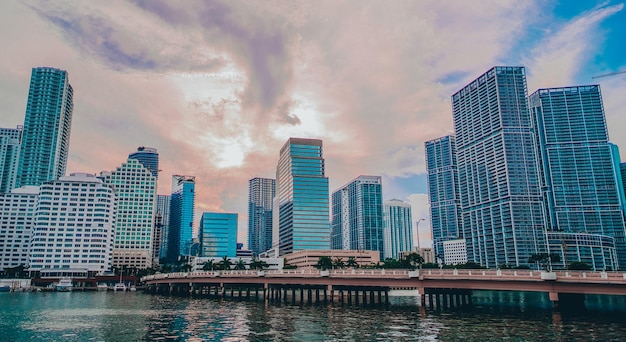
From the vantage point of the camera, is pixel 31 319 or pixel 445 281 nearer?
pixel 31 319

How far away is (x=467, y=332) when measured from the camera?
53688mm

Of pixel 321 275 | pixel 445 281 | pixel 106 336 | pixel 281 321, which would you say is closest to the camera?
pixel 106 336

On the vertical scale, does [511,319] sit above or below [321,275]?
below

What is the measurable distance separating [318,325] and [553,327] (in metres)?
31.0

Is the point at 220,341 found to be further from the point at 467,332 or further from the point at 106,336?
the point at 467,332

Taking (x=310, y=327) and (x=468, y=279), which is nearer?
(x=310, y=327)

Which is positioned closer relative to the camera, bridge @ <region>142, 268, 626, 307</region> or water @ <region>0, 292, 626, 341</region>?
water @ <region>0, 292, 626, 341</region>

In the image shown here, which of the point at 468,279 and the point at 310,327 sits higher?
the point at 468,279

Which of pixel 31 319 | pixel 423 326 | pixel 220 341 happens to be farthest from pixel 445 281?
pixel 31 319

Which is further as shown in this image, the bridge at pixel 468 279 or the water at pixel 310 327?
the bridge at pixel 468 279

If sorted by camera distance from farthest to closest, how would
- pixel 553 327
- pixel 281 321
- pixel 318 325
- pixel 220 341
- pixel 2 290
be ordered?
pixel 2 290 → pixel 281 321 → pixel 318 325 → pixel 553 327 → pixel 220 341

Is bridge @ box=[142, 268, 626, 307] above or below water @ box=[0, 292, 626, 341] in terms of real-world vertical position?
above

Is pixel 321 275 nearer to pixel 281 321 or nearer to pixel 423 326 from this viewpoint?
pixel 281 321

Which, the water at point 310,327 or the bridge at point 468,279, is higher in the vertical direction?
the bridge at point 468,279
